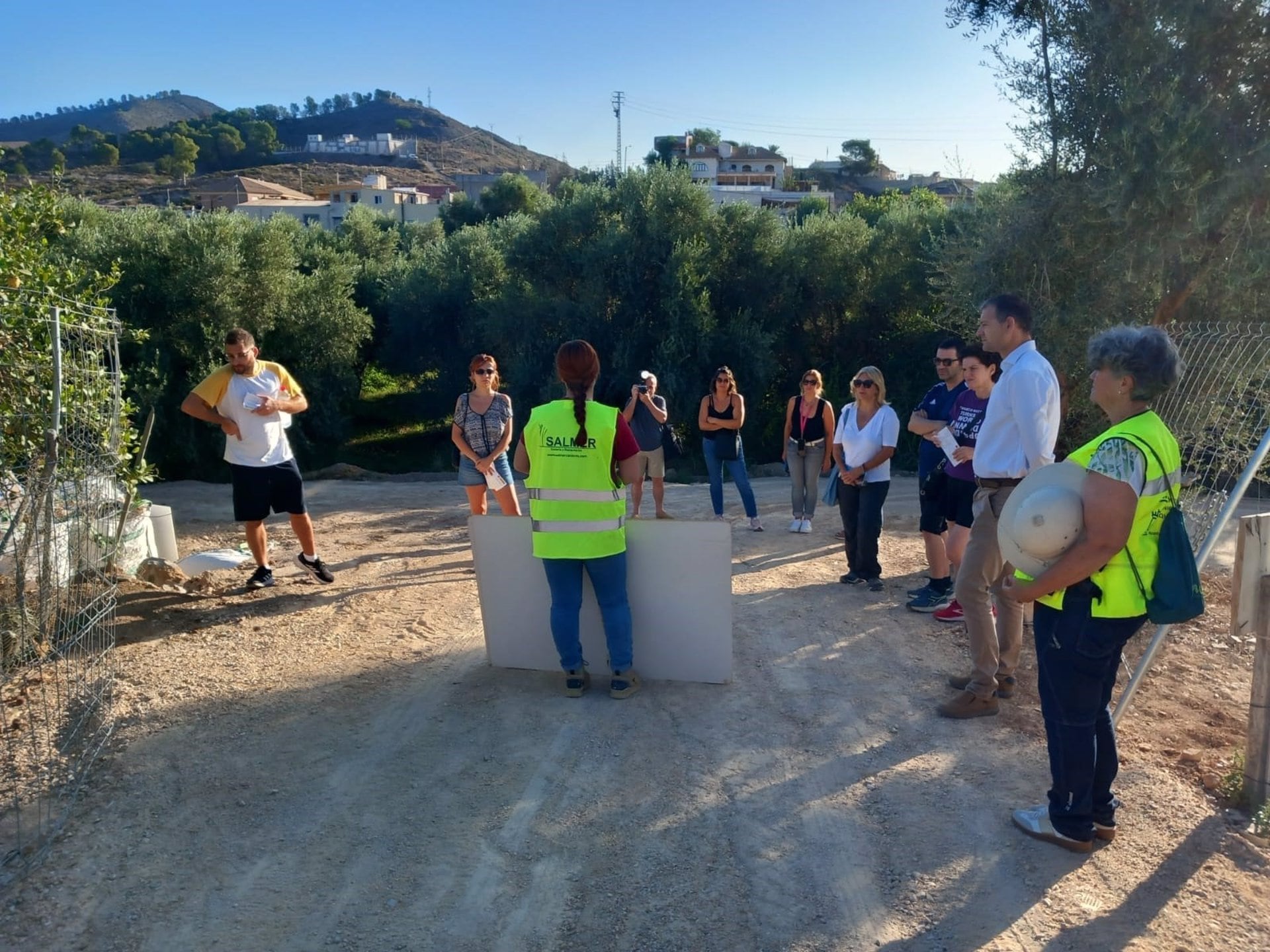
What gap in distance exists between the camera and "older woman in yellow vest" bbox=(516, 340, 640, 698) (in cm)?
452

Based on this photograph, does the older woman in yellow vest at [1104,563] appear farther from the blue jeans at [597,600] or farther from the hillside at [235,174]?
the hillside at [235,174]

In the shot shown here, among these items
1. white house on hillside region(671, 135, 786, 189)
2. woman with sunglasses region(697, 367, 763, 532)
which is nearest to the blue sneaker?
woman with sunglasses region(697, 367, 763, 532)

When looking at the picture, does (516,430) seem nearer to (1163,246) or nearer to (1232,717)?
(1163,246)

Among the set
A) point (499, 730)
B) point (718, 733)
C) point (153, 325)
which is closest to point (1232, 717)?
point (718, 733)

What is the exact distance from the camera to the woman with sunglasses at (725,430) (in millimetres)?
8734

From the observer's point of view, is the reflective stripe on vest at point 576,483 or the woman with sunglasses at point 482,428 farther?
the woman with sunglasses at point 482,428

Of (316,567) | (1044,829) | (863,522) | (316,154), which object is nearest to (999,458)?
(1044,829)

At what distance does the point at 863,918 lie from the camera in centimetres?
308

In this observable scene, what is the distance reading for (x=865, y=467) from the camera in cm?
680

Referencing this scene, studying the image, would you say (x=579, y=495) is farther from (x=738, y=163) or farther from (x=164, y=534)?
(x=738, y=163)

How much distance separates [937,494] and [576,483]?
271cm

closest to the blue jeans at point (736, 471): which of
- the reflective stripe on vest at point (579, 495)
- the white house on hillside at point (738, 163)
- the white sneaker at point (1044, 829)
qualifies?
the reflective stripe on vest at point (579, 495)

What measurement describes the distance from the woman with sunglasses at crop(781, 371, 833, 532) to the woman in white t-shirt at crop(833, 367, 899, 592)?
1.42 m

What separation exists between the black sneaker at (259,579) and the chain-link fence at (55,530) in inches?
40.0
